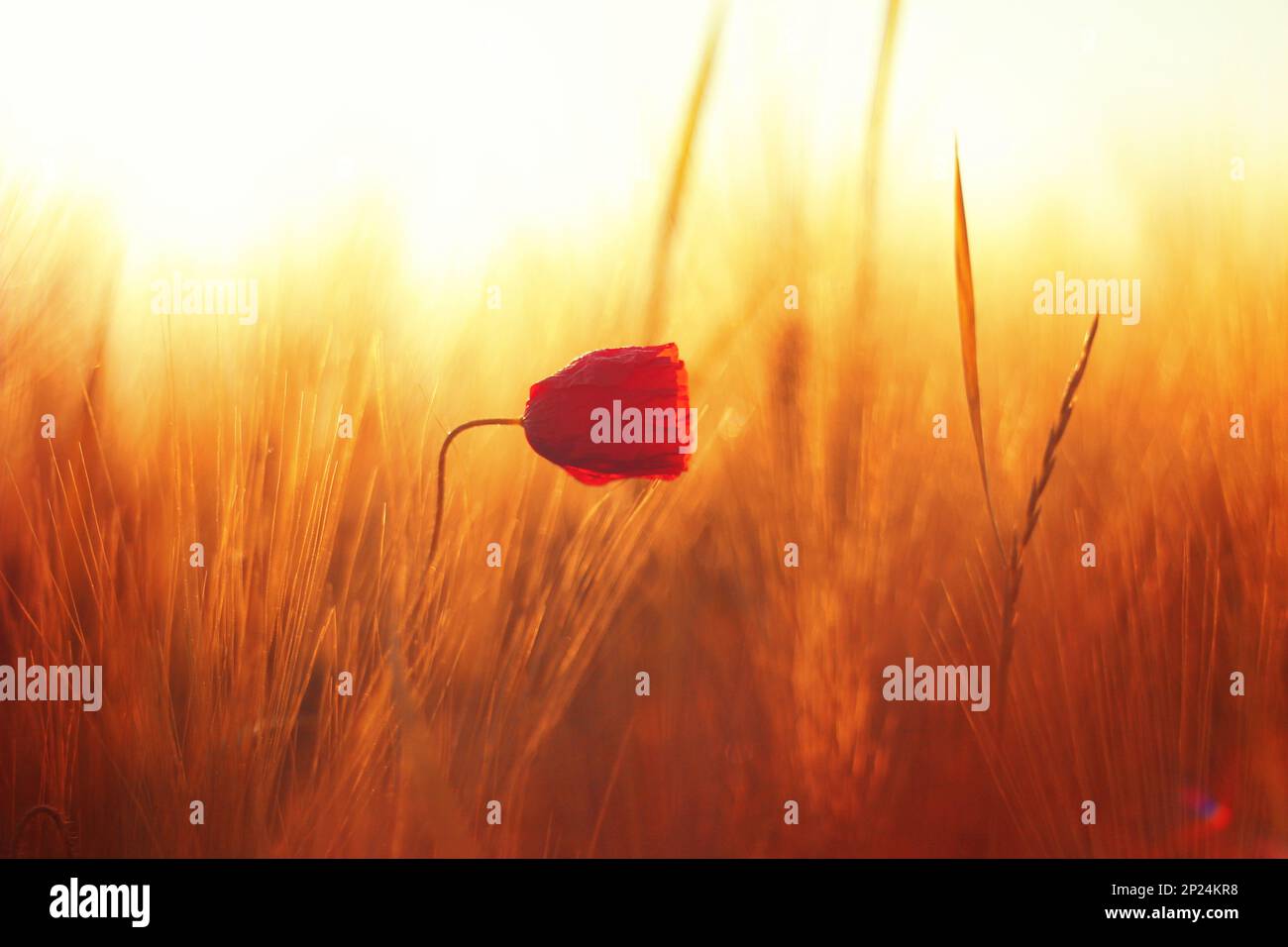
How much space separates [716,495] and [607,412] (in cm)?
21

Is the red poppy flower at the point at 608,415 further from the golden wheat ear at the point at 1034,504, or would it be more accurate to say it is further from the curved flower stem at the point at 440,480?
the golden wheat ear at the point at 1034,504

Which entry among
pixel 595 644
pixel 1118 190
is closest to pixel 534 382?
pixel 595 644

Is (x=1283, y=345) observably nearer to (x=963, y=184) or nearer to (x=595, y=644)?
(x=963, y=184)

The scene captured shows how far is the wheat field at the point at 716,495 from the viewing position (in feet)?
2.87

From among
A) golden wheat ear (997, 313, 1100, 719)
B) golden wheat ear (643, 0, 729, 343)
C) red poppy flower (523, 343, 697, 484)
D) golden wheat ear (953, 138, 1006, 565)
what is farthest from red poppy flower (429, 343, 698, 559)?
golden wheat ear (997, 313, 1100, 719)

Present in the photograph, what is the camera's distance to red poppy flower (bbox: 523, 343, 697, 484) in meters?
0.83

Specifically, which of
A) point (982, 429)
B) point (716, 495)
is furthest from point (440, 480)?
point (982, 429)

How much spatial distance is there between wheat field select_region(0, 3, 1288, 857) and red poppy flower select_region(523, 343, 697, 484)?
47mm

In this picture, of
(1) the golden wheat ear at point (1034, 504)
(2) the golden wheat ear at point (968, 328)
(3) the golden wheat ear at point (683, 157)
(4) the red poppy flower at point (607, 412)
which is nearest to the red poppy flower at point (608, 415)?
(4) the red poppy flower at point (607, 412)

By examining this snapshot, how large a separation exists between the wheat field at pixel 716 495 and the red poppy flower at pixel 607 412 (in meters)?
0.05

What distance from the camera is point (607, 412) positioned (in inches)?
32.7
